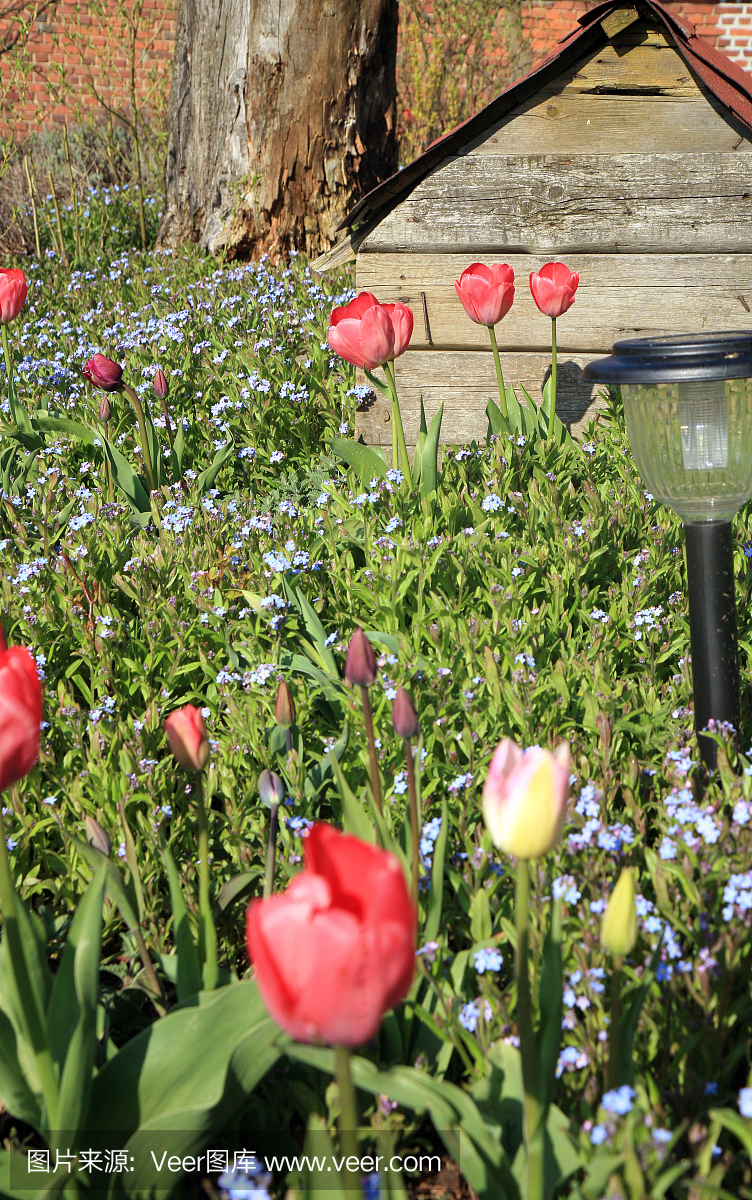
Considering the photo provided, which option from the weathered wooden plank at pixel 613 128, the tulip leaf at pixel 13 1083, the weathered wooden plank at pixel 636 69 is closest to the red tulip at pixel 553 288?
the weathered wooden plank at pixel 613 128

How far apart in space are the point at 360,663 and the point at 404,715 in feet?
0.32

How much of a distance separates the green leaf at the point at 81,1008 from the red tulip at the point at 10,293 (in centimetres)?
236

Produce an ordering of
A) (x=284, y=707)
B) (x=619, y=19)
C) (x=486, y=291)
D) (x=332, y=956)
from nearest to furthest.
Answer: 1. (x=332, y=956)
2. (x=284, y=707)
3. (x=486, y=291)
4. (x=619, y=19)

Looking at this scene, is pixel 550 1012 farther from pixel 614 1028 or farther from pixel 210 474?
pixel 210 474

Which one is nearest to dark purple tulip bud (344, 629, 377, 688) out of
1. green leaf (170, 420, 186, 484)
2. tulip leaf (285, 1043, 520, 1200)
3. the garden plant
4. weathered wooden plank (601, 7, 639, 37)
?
the garden plant

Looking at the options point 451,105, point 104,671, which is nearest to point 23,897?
point 104,671

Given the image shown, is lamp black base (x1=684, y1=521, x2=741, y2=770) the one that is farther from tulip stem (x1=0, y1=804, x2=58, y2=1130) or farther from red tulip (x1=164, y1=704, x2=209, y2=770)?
tulip stem (x1=0, y1=804, x2=58, y2=1130)

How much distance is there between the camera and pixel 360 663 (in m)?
1.25

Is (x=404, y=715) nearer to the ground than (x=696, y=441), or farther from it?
nearer to the ground

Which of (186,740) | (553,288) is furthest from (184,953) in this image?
(553,288)

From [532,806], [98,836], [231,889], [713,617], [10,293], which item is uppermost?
[10,293]

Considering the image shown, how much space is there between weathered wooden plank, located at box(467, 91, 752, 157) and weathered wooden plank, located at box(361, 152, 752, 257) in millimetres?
43

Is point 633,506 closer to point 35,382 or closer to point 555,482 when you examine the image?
point 555,482

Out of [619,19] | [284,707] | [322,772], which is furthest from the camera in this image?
→ [619,19]
